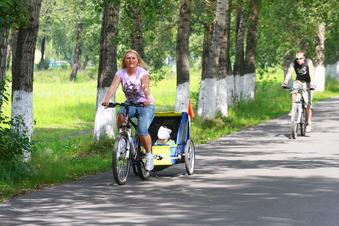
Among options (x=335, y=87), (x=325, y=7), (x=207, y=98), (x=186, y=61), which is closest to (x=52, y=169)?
(x=207, y=98)

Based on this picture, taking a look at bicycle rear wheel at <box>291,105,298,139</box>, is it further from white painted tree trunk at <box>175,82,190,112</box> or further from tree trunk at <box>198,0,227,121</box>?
white painted tree trunk at <box>175,82,190,112</box>

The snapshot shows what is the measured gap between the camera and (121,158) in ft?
35.5

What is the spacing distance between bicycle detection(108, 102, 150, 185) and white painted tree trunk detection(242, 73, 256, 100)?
68.4 feet

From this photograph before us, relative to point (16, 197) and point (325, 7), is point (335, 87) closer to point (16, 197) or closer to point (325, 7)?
point (325, 7)

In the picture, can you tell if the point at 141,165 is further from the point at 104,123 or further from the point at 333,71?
the point at 333,71

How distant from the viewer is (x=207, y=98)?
21.9 meters

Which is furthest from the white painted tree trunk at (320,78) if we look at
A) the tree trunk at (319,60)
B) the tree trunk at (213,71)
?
the tree trunk at (213,71)

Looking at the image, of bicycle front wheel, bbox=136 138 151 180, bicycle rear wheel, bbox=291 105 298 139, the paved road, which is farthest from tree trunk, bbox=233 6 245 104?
bicycle front wheel, bbox=136 138 151 180

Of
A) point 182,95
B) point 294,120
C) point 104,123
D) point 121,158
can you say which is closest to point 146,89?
point 121,158

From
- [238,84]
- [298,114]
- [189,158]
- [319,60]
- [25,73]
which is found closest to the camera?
[189,158]

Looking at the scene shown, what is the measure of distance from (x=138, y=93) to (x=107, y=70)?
6294 mm

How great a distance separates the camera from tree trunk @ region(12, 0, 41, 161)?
13102 millimetres

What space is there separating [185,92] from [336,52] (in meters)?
42.4

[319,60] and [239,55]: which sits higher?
[319,60]
